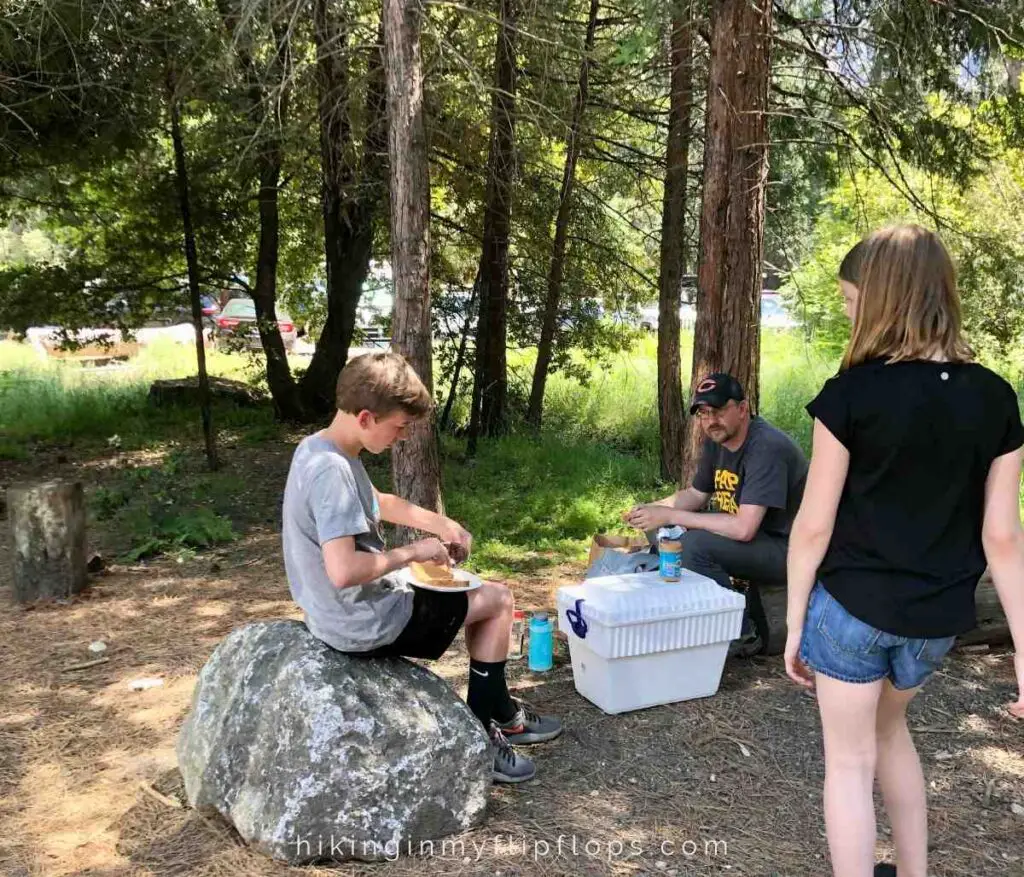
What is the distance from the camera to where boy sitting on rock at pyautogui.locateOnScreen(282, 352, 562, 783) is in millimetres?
2479

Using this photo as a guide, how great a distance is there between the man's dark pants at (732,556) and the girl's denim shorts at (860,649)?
5.89 feet

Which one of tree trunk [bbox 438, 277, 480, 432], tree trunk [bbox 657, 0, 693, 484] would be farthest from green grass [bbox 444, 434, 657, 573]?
tree trunk [bbox 438, 277, 480, 432]

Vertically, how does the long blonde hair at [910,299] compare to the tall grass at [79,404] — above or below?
above

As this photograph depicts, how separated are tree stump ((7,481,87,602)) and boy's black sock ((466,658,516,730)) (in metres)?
3.01

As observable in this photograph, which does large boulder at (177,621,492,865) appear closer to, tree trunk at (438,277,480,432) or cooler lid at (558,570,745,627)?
cooler lid at (558,570,745,627)

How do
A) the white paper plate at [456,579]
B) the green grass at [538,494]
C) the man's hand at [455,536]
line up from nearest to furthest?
the white paper plate at [456,579]
the man's hand at [455,536]
the green grass at [538,494]

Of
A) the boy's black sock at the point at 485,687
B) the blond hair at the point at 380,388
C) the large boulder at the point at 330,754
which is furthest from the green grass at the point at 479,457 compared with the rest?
the blond hair at the point at 380,388

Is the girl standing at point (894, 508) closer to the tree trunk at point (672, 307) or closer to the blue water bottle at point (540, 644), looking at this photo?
the blue water bottle at point (540, 644)

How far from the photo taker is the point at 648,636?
133 inches

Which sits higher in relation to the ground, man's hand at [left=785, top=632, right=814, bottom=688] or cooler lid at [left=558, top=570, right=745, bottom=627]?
man's hand at [left=785, top=632, right=814, bottom=688]

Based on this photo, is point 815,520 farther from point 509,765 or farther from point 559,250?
point 559,250

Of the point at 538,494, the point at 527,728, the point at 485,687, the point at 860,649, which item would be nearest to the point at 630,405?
the point at 538,494

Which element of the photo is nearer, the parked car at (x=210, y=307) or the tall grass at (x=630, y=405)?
the tall grass at (x=630, y=405)

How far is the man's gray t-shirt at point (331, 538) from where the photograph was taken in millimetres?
2473
